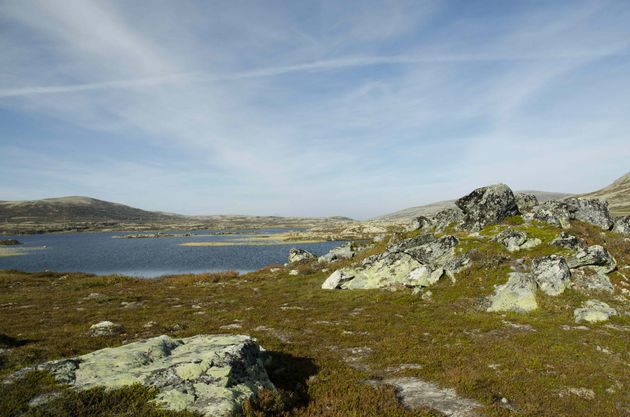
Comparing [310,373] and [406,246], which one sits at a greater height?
[406,246]

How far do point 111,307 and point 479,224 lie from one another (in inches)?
1569

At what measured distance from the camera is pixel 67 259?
92.7 metres

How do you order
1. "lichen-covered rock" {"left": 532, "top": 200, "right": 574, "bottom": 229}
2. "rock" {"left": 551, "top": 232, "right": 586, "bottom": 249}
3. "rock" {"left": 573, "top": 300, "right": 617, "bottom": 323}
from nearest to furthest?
"rock" {"left": 573, "top": 300, "right": 617, "bottom": 323} < "rock" {"left": 551, "top": 232, "right": 586, "bottom": 249} < "lichen-covered rock" {"left": 532, "top": 200, "right": 574, "bottom": 229}

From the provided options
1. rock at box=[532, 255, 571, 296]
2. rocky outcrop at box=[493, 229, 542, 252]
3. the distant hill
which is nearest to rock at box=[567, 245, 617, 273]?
rock at box=[532, 255, 571, 296]

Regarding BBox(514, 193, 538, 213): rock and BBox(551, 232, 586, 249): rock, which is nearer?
BBox(551, 232, 586, 249): rock

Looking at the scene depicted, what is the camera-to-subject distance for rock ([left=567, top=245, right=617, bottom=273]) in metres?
27.3

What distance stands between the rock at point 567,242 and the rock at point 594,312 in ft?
24.4

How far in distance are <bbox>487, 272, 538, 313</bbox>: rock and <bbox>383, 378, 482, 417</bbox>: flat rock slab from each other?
14.3 meters

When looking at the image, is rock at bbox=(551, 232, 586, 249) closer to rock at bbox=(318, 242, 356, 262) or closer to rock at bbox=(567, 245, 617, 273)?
rock at bbox=(567, 245, 617, 273)

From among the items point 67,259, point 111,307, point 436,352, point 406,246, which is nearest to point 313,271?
A: point 406,246

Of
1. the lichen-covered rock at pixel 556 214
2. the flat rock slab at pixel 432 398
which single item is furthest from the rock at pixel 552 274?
the flat rock slab at pixel 432 398

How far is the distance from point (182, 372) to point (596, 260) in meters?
30.3

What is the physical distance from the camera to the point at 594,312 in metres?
22.6

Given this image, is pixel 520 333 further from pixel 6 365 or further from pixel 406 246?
pixel 6 365
